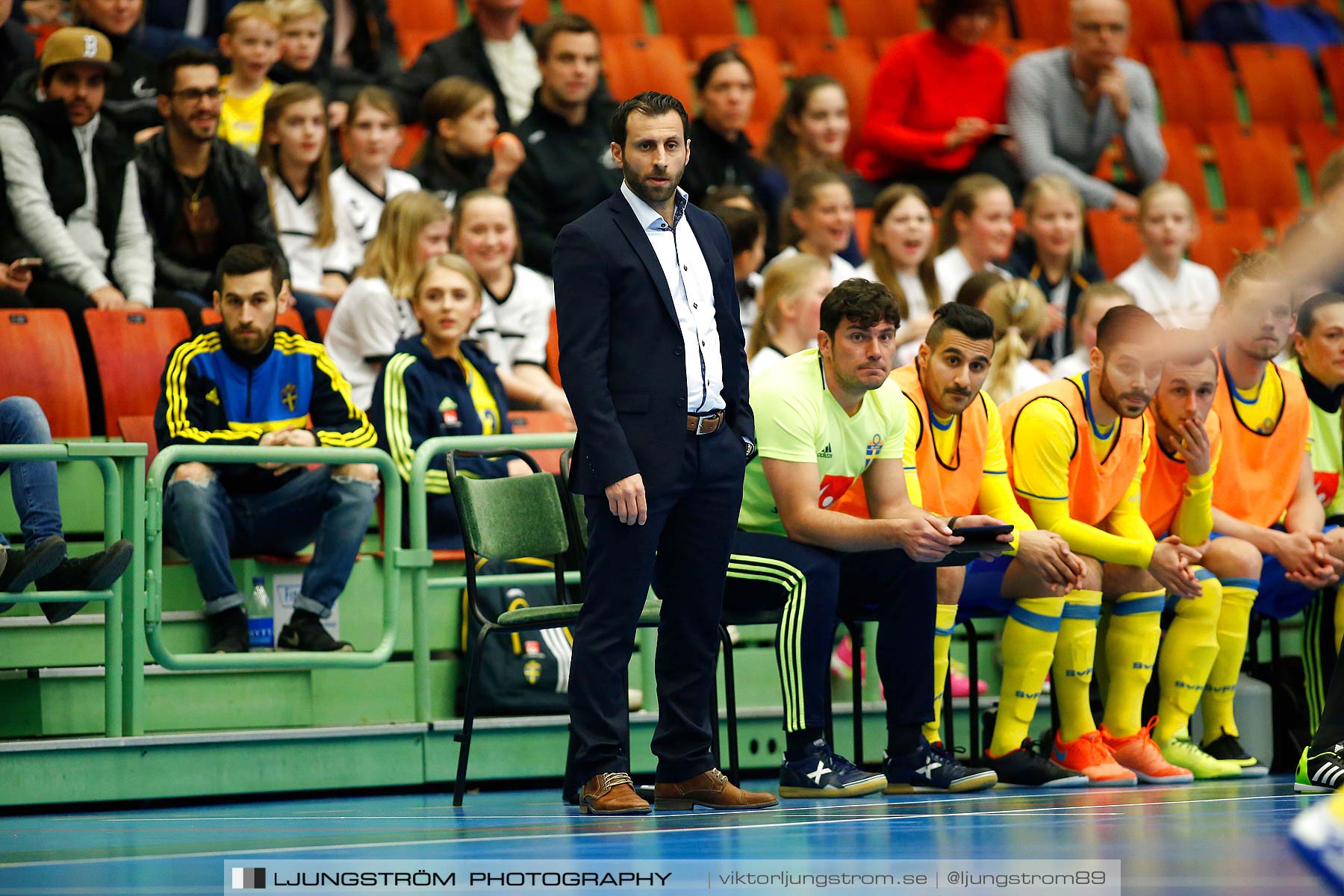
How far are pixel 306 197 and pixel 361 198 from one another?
0.25 meters

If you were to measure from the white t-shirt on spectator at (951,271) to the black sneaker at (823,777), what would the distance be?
3491 millimetres

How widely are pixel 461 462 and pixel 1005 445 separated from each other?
78.0 inches

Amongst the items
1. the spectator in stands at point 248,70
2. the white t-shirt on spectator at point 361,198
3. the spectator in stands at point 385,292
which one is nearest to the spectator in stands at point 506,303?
the spectator in stands at point 385,292

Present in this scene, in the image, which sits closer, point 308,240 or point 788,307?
point 788,307

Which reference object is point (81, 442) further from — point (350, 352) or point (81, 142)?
point (81, 142)

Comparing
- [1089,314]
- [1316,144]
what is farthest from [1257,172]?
[1089,314]

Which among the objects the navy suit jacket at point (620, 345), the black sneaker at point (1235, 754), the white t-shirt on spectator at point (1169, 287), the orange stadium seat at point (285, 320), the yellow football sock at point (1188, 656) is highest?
the white t-shirt on spectator at point (1169, 287)

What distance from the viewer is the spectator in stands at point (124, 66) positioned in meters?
7.98

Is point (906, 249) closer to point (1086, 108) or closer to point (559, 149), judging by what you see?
point (559, 149)

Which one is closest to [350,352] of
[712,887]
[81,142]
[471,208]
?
[471,208]

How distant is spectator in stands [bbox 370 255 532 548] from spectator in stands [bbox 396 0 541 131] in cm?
250

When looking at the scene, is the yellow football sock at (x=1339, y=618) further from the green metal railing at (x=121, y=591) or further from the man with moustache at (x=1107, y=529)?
the green metal railing at (x=121, y=591)

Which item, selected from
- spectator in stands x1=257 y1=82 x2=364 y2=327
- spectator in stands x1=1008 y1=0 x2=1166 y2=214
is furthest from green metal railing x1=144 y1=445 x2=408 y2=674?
spectator in stands x1=1008 y1=0 x2=1166 y2=214

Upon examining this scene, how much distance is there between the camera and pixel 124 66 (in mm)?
8195
